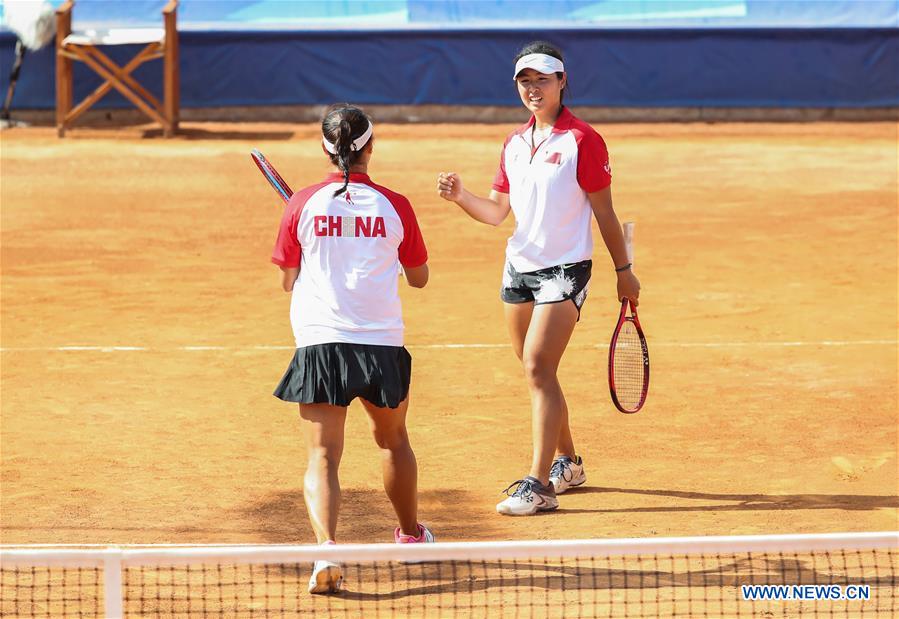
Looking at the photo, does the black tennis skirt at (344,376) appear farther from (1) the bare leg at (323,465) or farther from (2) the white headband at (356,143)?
(2) the white headband at (356,143)

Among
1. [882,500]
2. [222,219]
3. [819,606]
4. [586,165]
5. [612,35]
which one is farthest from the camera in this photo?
[612,35]

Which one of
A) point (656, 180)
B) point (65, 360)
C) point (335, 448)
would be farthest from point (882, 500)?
point (656, 180)

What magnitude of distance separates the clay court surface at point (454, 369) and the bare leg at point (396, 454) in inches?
22.4

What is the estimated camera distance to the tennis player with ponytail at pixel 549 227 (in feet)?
20.9

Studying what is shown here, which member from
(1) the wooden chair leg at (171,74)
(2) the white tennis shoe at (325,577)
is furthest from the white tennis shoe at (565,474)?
(1) the wooden chair leg at (171,74)

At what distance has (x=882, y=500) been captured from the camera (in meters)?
6.76

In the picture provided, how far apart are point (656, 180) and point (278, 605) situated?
14.4 m

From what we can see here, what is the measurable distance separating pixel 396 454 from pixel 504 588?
0.71 meters

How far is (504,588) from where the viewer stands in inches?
216

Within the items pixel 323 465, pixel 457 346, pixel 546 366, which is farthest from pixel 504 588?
pixel 457 346

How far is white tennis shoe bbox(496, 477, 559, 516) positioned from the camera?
6.48 metres

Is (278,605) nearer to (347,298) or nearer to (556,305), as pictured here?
(347,298)

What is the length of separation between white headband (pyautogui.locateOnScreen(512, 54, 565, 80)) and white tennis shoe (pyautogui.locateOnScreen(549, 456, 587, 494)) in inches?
79.7

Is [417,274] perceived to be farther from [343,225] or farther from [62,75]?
[62,75]
